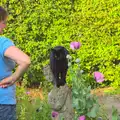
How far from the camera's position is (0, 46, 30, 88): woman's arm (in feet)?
10.8

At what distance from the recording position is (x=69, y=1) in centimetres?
854

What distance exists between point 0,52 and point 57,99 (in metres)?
1.97

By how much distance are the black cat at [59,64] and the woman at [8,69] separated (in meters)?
1.46

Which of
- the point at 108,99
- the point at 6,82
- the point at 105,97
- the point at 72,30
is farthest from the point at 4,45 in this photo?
the point at 72,30

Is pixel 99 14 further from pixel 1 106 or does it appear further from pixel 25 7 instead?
pixel 1 106

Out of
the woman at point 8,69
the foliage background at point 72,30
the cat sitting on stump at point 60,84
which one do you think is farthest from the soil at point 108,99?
the woman at point 8,69

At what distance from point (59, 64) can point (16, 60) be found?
1716 millimetres

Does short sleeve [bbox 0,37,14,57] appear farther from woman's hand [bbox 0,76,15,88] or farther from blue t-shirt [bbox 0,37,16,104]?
woman's hand [bbox 0,76,15,88]

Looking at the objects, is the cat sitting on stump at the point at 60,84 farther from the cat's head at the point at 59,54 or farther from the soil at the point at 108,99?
the soil at the point at 108,99

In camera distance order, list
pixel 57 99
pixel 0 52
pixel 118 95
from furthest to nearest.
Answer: pixel 118 95 < pixel 57 99 < pixel 0 52

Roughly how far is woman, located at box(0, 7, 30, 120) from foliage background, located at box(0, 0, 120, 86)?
5.00 meters

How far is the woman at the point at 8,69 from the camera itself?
3.31 metres

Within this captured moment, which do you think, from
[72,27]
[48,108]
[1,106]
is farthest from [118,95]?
[1,106]

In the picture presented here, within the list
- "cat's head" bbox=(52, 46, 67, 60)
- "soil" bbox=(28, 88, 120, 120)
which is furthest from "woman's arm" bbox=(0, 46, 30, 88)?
"soil" bbox=(28, 88, 120, 120)
